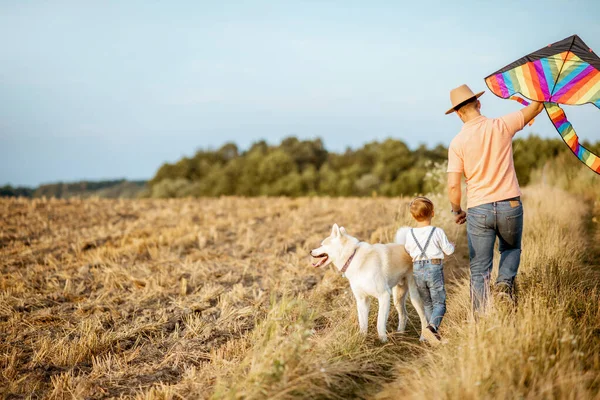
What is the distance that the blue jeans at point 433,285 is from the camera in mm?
4242

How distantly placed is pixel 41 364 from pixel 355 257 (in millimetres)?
3535

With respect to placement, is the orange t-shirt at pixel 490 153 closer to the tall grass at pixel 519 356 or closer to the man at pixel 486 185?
the man at pixel 486 185

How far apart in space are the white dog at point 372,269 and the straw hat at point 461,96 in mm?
1433

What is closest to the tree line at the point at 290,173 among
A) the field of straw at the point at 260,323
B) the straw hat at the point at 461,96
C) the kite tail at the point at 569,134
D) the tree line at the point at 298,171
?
the tree line at the point at 298,171

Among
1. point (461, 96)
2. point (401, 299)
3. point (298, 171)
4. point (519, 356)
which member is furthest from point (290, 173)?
point (519, 356)

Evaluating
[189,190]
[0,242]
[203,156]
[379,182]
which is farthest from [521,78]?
[203,156]

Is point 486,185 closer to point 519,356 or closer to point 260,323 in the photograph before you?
point 519,356

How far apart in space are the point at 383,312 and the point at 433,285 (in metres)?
0.57

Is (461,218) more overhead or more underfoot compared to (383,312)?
more overhead

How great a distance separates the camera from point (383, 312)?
4367mm

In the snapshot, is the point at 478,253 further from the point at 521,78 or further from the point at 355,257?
the point at 521,78

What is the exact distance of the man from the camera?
416 cm

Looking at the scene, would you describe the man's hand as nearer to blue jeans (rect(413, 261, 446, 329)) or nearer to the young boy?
the young boy

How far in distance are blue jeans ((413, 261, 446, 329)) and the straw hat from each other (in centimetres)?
160
